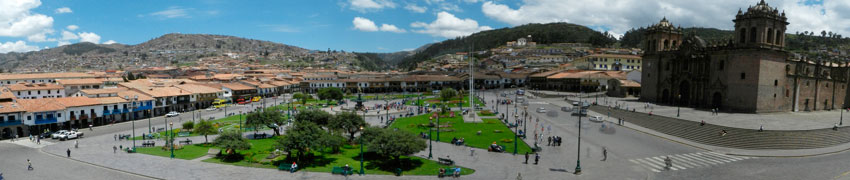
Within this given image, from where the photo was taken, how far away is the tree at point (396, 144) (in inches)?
850

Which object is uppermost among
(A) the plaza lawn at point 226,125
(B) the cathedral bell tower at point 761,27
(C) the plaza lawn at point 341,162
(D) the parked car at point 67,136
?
(B) the cathedral bell tower at point 761,27

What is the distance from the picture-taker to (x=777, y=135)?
2691cm

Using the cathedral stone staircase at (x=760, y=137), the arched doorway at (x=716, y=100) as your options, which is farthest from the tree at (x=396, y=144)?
the arched doorway at (x=716, y=100)

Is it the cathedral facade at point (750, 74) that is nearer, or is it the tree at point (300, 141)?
the tree at point (300, 141)

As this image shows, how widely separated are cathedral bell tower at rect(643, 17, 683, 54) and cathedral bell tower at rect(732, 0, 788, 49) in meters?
10.4

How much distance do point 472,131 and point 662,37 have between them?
2918cm

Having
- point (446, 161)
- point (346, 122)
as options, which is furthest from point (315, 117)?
point (446, 161)

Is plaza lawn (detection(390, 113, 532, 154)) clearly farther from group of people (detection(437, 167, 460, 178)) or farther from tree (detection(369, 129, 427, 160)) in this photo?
group of people (detection(437, 167, 460, 178))

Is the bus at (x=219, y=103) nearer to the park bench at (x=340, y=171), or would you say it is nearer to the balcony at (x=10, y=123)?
the balcony at (x=10, y=123)

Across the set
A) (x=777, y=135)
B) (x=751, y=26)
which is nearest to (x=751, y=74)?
(x=751, y=26)

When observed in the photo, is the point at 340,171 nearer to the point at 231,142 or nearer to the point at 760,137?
the point at 231,142

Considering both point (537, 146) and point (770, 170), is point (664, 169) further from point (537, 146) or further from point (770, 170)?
point (537, 146)

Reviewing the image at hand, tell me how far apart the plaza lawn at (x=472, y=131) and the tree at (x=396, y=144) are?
Result: 11.7 ft

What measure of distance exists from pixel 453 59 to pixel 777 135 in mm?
125521
